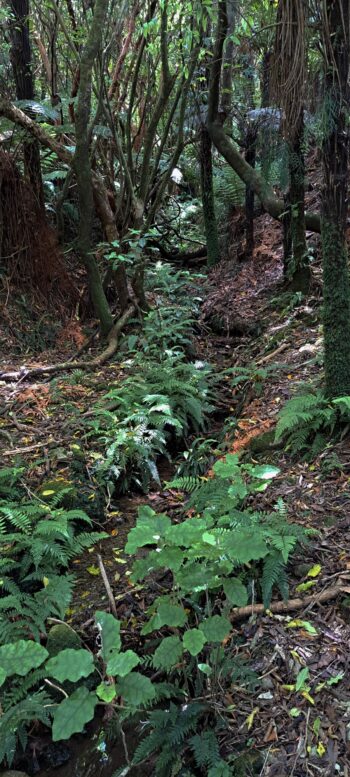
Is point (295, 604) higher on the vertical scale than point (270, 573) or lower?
lower

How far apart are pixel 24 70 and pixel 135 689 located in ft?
26.3

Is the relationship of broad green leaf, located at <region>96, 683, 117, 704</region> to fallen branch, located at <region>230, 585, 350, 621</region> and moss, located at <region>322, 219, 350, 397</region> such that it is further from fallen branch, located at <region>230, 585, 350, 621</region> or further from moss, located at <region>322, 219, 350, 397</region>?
moss, located at <region>322, 219, 350, 397</region>

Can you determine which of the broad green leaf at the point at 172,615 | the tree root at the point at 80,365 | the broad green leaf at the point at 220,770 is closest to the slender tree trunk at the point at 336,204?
the broad green leaf at the point at 172,615

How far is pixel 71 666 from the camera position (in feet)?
5.61

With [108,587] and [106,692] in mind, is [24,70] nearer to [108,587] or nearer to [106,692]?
[108,587]

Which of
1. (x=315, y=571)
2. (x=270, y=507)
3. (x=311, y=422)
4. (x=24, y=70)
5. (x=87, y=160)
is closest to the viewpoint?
(x=315, y=571)

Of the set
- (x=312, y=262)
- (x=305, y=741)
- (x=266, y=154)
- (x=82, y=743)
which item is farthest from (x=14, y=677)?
(x=312, y=262)

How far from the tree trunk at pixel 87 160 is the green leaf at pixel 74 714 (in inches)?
213

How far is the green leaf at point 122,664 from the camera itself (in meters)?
1.72

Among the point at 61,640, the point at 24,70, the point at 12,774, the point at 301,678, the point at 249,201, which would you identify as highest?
the point at 24,70

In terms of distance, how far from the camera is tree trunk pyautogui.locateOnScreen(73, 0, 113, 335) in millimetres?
5484

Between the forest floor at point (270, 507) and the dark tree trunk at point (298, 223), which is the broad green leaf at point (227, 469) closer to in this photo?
the forest floor at point (270, 507)

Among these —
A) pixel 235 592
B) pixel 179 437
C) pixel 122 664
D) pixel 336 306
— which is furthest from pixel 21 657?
pixel 179 437

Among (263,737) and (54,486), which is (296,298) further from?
(263,737)
